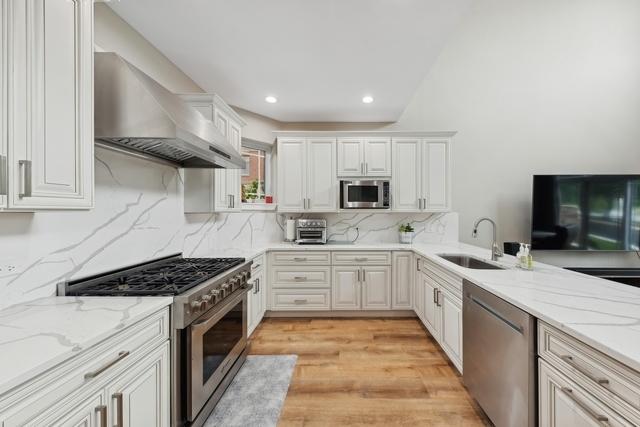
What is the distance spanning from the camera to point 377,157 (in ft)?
12.6

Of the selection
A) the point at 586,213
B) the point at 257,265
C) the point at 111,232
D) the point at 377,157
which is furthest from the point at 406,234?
the point at 111,232

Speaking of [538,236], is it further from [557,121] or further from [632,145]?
[632,145]

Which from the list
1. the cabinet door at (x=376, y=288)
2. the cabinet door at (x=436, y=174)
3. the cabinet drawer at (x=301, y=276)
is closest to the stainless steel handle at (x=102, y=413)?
the cabinet drawer at (x=301, y=276)

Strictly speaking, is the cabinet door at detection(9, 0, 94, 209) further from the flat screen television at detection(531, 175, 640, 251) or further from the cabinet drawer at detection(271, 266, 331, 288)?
the flat screen television at detection(531, 175, 640, 251)

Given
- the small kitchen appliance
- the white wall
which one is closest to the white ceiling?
the white wall

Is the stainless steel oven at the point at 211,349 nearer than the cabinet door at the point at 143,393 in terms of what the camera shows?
No

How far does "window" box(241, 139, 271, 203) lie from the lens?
397 cm

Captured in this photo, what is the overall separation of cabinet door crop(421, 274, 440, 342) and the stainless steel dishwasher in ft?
2.00

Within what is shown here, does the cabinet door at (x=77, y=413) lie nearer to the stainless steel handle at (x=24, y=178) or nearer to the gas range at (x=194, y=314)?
the gas range at (x=194, y=314)

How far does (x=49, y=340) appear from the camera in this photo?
941mm

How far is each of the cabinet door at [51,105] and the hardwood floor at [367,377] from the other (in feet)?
5.81

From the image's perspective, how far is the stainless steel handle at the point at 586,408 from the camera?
0.97 metres

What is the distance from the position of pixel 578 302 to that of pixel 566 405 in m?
0.45

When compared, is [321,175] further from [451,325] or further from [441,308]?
[451,325]
